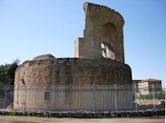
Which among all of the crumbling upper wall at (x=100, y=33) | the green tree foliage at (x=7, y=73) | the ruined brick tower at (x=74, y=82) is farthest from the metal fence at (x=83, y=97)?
the green tree foliage at (x=7, y=73)

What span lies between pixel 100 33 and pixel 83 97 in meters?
7.85

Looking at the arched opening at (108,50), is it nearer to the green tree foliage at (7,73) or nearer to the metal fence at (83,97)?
the metal fence at (83,97)

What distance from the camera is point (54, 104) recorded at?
1806 cm

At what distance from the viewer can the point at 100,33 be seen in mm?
23516

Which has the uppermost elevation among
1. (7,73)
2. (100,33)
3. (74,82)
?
(100,33)

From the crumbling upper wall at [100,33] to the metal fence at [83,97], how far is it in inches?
208

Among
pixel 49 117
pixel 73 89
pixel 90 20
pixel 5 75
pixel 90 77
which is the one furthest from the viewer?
pixel 5 75

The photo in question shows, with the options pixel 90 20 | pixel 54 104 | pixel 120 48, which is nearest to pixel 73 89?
pixel 54 104

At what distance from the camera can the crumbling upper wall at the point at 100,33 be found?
2266 centimetres

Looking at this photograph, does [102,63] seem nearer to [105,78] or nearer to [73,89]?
[105,78]

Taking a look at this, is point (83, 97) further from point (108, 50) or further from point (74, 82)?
point (108, 50)

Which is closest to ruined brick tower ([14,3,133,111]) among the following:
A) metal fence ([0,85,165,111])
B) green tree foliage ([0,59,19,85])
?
metal fence ([0,85,165,111])

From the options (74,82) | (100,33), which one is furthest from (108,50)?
(74,82)

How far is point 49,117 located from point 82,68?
4908mm
